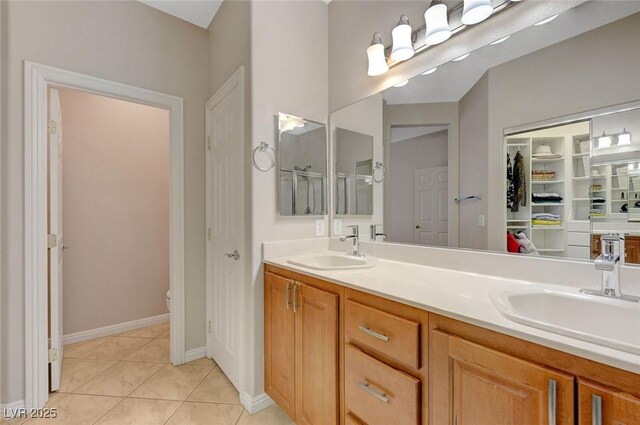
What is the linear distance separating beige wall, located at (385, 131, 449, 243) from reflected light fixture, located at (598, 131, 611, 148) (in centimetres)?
60

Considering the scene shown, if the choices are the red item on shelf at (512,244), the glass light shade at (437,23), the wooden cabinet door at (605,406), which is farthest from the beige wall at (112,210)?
the wooden cabinet door at (605,406)

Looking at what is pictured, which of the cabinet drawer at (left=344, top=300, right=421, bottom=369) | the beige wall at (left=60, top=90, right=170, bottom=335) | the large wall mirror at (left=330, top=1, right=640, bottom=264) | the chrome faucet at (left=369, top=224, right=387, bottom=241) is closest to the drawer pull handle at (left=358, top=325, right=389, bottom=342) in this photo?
the cabinet drawer at (left=344, top=300, right=421, bottom=369)

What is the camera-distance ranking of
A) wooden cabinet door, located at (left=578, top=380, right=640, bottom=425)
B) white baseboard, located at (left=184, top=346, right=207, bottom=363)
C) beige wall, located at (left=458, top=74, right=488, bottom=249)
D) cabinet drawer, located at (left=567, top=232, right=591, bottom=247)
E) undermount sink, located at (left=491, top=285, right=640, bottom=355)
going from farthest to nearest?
white baseboard, located at (left=184, top=346, right=207, bottom=363)
beige wall, located at (left=458, top=74, right=488, bottom=249)
cabinet drawer, located at (left=567, top=232, right=591, bottom=247)
undermount sink, located at (left=491, top=285, right=640, bottom=355)
wooden cabinet door, located at (left=578, top=380, right=640, bottom=425)

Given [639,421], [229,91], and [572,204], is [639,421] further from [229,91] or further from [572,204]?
[229,91]

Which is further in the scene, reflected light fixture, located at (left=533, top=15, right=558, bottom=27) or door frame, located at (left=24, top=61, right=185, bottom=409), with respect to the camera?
door frame, located at (left=24, top=61, right=185, bottom=409)

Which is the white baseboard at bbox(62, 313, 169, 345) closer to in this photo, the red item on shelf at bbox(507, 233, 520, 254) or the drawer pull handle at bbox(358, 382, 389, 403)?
the drawer pull handle at bbox(358, 382, 389, 403)

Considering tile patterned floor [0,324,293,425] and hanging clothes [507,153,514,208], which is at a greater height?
hanging clothes [507,153,514,208]

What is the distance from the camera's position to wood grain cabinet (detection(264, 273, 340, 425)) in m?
1.26

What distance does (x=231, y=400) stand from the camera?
1.82m

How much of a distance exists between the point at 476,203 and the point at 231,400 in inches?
73.6

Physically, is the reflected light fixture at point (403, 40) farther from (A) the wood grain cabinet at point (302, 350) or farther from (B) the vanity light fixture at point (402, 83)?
(A) the wood grain cabinet at point (302, 350)

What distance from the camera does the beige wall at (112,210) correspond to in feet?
8.32

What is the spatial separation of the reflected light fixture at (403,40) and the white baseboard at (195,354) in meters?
2.57

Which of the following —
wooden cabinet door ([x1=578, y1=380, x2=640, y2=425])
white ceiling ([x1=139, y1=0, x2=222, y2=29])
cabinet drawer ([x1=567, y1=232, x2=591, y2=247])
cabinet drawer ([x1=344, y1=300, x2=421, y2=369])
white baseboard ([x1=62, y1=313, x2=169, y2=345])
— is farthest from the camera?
white baseboard ([x1=62, y1=313, x2=169, y2=345])
